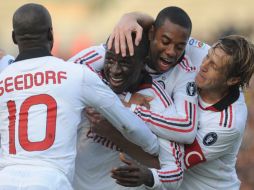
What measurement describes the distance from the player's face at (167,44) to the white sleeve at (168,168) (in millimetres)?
503

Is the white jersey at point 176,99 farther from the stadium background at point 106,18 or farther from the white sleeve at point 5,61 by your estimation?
the stadium background at point 106,18

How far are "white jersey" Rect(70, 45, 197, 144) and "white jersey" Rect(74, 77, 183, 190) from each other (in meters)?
0.06

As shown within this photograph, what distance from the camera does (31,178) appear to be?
3945 mm

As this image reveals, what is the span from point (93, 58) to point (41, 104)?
813 mm

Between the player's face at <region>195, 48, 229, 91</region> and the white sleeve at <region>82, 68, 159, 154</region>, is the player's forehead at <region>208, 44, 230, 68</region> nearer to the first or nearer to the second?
the player's face at <region>195, 48, 229, 91</region>

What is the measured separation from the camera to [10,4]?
17250mm

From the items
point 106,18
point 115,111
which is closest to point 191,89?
point 115,111

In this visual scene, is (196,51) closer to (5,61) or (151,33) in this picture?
(151,33)

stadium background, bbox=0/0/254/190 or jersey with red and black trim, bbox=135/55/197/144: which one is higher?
jersey with red and black trim, bbox=135/55/197/144

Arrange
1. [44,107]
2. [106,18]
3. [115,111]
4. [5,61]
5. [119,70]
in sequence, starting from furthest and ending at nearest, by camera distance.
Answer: [106,18] < [5,61] < [119,70] < [115,111] < [44,107]

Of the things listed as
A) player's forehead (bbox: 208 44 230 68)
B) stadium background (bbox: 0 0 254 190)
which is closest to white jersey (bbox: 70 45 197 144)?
player's forehead (bbox: 208 44 230 68)

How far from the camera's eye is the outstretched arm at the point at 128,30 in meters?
4.58

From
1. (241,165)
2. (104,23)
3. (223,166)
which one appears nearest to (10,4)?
(104,23)

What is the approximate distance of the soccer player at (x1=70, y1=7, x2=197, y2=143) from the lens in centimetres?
457
